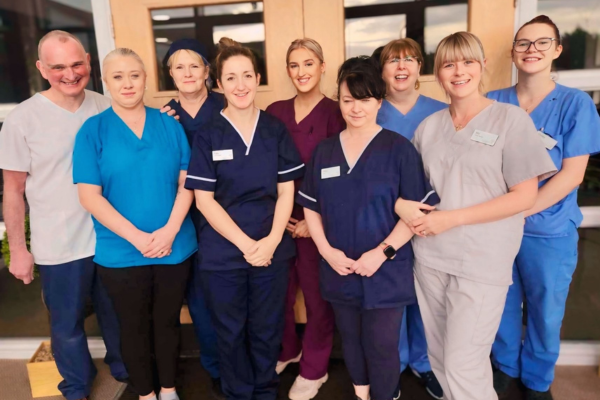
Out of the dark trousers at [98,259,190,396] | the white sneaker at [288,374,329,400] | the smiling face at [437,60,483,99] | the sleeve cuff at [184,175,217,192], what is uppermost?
the smiling face at [437,60,483,99]

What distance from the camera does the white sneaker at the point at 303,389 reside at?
6.20ft

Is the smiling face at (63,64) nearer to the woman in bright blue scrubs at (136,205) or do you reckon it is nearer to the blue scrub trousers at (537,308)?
the woman in bright blue scrubs at (136,205)

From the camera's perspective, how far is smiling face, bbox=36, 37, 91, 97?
169 centimetres

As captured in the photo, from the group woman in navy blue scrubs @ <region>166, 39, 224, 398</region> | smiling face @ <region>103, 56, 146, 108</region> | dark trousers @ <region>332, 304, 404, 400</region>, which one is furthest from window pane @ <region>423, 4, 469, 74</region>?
smiling face @ <region>103, 56, 146, 108</region>

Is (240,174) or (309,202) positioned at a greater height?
(240,174)

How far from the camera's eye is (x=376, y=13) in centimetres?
211

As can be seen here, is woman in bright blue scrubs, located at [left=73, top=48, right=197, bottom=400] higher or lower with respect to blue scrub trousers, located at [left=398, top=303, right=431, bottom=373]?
higher

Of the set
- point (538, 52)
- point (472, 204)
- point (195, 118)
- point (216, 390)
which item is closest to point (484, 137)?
point (472, 204)

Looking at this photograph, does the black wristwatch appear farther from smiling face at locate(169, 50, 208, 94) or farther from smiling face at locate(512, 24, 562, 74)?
smiling face at locate(169, 50, 208, 94)

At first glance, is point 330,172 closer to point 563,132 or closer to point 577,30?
point 563,132

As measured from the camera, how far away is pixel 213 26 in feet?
7.16

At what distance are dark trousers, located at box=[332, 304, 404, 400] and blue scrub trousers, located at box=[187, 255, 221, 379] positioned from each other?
65cm

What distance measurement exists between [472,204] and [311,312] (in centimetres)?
84

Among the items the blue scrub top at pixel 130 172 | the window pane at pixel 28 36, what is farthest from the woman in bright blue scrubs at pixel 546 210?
the window pane at pixel 28 36
